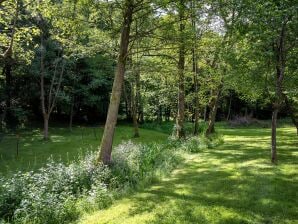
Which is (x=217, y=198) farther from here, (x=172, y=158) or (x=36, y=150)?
(x=36, y=150)

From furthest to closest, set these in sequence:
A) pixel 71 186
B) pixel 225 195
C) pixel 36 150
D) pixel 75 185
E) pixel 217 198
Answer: pixel 36 150, pixel 75 185, pixel 71 186, pixel 225 195, pixel 217 198

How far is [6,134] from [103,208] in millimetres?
18158

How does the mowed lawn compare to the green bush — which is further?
the green bush

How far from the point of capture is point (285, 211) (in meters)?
5.55

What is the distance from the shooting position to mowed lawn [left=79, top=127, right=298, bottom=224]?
548 centimetres

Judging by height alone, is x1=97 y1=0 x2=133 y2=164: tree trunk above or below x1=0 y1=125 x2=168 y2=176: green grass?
above

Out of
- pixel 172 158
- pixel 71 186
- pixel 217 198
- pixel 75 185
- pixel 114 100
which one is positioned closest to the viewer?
pixel 217 198

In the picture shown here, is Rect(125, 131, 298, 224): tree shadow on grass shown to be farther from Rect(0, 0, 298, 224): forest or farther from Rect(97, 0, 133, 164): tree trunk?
Rect(97, 0, 133, 164): tree trunk

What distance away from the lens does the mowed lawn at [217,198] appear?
18.0 feet

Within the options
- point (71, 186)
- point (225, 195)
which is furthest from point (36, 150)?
point (225, 195)

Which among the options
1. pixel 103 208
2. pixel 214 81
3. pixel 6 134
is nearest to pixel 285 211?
pixel 103 208

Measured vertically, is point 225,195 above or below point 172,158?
below

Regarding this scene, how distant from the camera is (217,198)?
254 inches

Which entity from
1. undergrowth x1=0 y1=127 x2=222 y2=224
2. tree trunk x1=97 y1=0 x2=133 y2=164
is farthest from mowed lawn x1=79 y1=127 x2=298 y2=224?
tree trunk x1=97 y1=0 x2=133 y2=164
